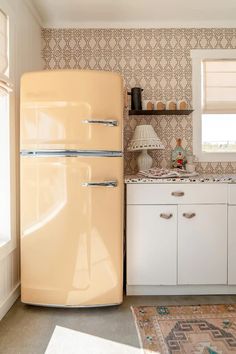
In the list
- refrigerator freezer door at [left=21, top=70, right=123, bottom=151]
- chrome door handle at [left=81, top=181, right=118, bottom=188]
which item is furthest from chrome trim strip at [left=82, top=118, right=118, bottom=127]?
chrome door handle at [left=81, top=181, right=118, bottom=188]

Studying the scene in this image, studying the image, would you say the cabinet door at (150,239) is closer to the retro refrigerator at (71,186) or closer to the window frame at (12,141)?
the retro refrigerator at (71,186)

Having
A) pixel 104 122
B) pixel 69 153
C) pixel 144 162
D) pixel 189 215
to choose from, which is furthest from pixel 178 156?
pixel 69 153

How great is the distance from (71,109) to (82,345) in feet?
4.92

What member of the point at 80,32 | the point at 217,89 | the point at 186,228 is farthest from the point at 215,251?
the point at 80,32

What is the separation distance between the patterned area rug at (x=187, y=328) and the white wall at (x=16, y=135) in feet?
3.06

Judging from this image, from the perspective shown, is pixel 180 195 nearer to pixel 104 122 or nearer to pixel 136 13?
pixel 104 122

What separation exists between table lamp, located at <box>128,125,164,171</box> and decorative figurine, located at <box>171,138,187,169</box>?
27 centimetres

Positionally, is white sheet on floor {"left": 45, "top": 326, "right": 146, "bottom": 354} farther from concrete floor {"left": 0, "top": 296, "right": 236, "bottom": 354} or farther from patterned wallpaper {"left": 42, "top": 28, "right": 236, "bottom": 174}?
patterned wallpaper {"left": 42, "top": 28, "right": 236, "bottom": 174}

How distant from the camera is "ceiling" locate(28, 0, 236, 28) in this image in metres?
2.71

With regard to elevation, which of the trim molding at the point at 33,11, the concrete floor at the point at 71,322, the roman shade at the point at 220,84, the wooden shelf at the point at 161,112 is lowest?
the concrete floor at the point at 71,322

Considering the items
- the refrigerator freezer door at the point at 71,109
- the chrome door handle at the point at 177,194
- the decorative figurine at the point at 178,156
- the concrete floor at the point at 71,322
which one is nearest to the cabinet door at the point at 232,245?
the concrete floor at the point at 71,322

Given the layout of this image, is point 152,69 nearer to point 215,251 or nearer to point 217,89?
point 217,89

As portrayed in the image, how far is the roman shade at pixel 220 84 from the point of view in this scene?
121 inches

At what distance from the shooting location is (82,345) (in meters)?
1.85
